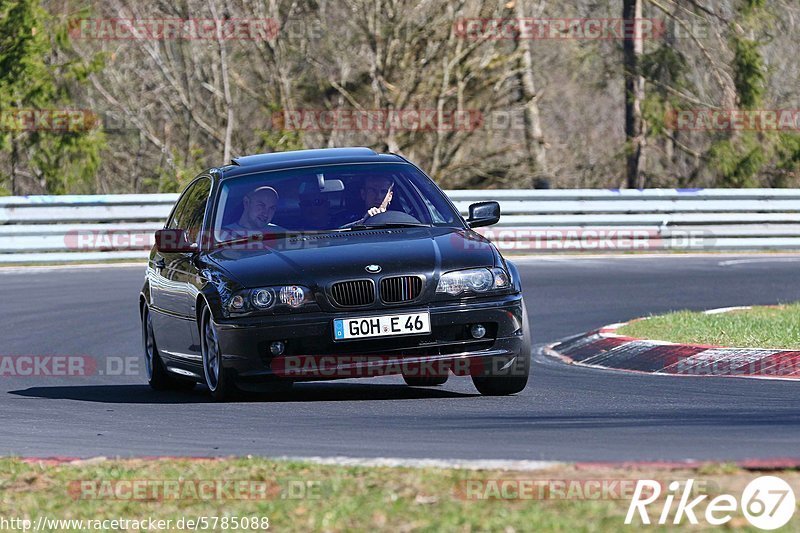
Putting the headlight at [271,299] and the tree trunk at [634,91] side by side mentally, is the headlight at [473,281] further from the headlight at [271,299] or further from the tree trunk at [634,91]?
the tree trunk at [634,91]

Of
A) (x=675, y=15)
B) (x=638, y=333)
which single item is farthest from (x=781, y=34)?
(x=638, y=333)

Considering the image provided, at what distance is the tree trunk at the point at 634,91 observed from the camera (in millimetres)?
30016

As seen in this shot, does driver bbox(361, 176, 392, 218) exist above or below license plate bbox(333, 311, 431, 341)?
above

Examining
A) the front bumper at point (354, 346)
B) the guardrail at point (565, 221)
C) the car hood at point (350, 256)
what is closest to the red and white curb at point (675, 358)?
the car hood at point (350, 256)

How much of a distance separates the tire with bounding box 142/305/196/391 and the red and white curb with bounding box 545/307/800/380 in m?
3.27

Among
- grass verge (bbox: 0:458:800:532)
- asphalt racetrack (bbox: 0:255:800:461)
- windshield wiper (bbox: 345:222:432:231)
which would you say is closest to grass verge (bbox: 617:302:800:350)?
asphalt racetrack (bbox: 0:255:800:461)

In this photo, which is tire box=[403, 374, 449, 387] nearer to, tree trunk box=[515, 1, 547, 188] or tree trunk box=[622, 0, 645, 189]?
tree trunk box=[515, 1, 547, 188]

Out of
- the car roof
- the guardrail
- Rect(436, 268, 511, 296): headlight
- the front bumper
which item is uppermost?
the car roof

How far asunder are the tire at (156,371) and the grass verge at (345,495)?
14.6 ft

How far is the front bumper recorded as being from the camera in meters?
8.70

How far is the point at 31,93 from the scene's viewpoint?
26984mm

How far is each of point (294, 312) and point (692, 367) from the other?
3533 millimetres

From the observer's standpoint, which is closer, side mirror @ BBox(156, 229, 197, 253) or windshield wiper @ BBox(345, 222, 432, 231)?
windshield wiper @ BBox(345, 222, 432, 231)

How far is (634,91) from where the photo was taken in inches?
1196
